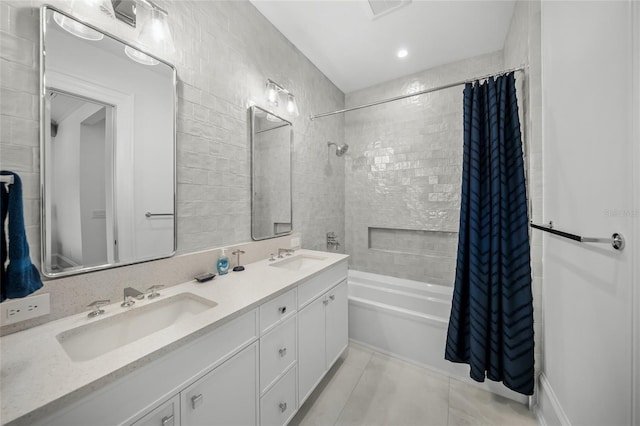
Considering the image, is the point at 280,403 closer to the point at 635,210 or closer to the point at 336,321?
the point at 336,321

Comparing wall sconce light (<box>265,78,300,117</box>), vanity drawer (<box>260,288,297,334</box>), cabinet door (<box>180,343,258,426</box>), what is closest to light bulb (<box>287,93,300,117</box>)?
wall sconce light (<box>265,78,300,117</box>)

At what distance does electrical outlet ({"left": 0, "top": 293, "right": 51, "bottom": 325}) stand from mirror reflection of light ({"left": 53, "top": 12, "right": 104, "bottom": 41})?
103 cm

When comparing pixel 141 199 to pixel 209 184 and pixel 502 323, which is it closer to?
pixel 209 184

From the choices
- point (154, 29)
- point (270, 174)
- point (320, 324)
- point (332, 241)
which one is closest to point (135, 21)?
point (154, 29)

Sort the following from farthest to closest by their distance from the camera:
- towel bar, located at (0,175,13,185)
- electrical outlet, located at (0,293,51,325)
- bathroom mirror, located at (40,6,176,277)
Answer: bathroom mirror, located at (40,6,176,277)
electrical outlet, located at (0,293,51,325)
towel bar, located at (0,175,13,185)

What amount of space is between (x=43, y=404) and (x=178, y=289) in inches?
27.5

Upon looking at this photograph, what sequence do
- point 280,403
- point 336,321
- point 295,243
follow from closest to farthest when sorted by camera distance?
point 280,403 → point 336,321 → point 295,243

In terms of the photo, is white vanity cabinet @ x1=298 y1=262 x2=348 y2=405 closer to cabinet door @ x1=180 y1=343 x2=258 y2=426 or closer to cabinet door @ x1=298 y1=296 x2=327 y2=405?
cabinet door @ x1=298 y1=296 x2=327 y2=405

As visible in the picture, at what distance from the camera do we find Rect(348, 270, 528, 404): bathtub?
1801 mm

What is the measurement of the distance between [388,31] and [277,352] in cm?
255

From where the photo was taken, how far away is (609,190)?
84 cm

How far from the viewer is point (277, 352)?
1186 mm

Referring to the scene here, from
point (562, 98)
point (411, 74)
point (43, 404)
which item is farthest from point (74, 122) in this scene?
point (411, 74)

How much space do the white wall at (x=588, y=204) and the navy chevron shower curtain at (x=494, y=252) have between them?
13 centimetres
